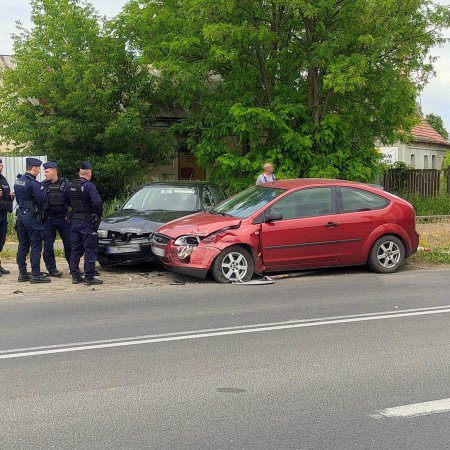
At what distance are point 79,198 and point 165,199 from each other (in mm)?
2866

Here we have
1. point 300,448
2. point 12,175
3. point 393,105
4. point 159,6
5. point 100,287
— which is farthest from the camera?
point 159,6

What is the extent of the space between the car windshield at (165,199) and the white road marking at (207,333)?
5142 mm

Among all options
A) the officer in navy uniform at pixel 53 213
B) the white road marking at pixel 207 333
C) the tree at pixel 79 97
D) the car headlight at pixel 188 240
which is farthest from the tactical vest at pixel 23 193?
the tree at pixel 79 97

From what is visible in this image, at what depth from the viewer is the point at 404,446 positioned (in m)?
4.03

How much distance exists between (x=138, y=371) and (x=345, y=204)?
5.97 meters

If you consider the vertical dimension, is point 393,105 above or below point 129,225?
above

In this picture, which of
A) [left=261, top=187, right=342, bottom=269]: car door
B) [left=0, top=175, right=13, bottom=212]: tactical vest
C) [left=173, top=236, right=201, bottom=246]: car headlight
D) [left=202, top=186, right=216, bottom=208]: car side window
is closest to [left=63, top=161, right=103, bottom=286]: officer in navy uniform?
[left=173, top=236, right=201, bottom=246]: car headlight

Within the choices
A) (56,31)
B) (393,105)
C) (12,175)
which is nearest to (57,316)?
(12,175)

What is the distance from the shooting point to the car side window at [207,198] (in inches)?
487

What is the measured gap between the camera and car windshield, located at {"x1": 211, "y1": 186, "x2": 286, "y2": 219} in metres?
10.3

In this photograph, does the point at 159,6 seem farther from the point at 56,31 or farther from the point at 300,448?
the point at 300,448

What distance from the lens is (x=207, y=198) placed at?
41.1ft

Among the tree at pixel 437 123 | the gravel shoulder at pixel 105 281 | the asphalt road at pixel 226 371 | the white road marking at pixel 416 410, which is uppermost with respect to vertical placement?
the tree at pixel 437 123

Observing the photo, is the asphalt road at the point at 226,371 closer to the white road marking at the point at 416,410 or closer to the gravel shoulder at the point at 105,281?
the white road marking at the point at 416,410
